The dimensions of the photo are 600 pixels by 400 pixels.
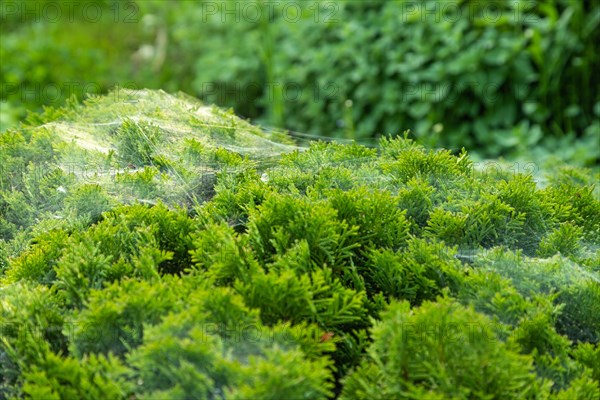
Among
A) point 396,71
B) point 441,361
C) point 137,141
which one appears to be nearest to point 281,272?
point 441,361

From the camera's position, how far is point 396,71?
19.8 feet

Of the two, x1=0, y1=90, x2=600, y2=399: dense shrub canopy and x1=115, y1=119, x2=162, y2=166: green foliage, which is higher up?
x1=115, y1=119, x2=162, y2=166: green foliage

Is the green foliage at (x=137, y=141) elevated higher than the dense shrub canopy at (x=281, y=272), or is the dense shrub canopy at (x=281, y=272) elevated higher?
the green foliage at (x=137, y=141)

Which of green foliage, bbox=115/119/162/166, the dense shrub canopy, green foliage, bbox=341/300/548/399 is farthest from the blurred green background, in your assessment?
green foliage, bbox=341/300/548/399

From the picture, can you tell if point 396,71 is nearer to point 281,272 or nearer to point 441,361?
point 281,272

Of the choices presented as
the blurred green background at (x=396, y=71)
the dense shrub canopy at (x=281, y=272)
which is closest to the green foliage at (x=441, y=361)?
the dense shrub canopy at (x=281, y=272)

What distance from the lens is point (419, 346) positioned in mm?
1924

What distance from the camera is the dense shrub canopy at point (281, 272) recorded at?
1.87 m

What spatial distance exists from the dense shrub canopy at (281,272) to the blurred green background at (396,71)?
239 centimetres

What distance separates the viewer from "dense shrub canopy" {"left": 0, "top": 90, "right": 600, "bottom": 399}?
1.87 m

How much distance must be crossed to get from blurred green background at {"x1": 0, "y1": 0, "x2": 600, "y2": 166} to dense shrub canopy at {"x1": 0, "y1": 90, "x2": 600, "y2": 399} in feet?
7.83

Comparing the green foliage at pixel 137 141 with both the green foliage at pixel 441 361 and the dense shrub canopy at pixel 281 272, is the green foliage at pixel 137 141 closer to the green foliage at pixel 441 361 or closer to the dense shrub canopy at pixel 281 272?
the dense shrub canopy at pixel 281 272

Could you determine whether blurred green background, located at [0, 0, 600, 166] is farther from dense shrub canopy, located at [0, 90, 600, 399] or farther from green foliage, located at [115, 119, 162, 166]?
dense shrub canopy, located at [0, 90, 600, 399]

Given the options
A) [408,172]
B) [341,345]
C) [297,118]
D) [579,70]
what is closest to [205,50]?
[297,118]
